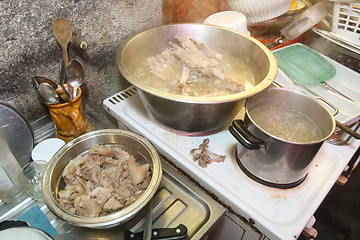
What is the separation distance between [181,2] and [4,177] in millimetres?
1473

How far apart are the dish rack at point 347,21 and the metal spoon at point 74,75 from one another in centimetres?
195

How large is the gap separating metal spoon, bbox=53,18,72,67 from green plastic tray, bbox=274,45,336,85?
136cm

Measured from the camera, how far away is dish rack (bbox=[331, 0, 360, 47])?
6.65 feet

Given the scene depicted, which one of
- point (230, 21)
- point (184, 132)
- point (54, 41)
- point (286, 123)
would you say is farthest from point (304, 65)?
point (54, 41)

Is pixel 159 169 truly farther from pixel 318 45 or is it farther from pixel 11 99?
pixel 318 45

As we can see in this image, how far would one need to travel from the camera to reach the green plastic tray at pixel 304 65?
1.76m

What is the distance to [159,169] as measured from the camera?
1140mm

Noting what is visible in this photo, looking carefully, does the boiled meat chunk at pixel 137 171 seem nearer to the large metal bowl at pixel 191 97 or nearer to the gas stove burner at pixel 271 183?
the large metal bowl at pixel 191 97

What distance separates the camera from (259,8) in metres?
1.99

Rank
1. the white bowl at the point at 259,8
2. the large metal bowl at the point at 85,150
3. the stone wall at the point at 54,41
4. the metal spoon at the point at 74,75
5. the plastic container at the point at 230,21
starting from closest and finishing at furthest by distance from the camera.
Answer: the large metal bowl at the point at 85,150
the stone wall at the point at 54,41
the metal spoon at the point at 74,75
the plastic container at the point at 230,21
the white bowl at the point at 259,8

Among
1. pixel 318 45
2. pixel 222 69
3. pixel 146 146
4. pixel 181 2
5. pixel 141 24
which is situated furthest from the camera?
pixel 318 45

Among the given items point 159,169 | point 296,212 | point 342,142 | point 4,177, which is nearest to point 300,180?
point 296,212

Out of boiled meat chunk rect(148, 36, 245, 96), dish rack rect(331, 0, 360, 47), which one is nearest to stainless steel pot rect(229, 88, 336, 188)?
boiled meat chunk rect(148, 36, 245, 96)

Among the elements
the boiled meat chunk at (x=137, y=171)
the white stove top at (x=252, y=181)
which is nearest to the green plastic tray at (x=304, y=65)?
the white stove top at (x=252, y=181)
